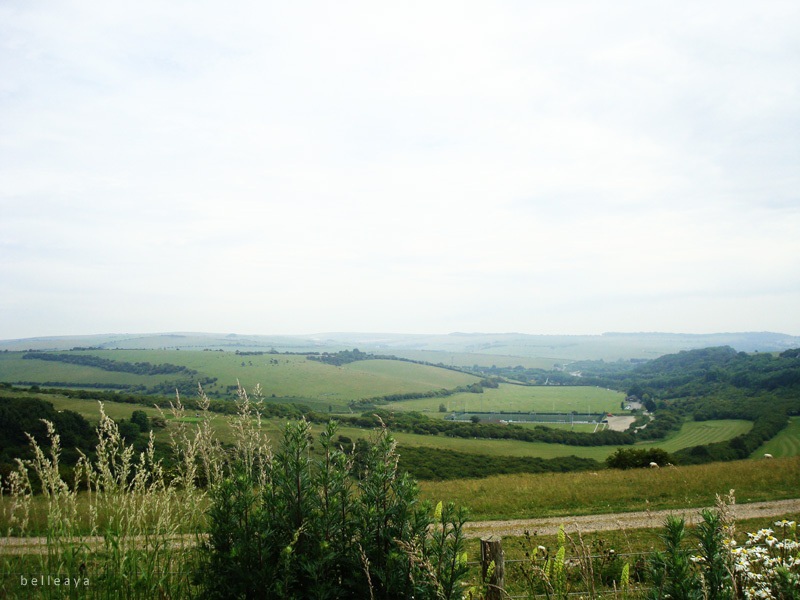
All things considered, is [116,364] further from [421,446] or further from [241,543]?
[241,543]

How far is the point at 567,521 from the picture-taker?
55.3 ft

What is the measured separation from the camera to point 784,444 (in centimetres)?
6419

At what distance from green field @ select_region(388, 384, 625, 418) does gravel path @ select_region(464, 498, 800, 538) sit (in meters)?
96.4

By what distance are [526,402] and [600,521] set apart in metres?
130

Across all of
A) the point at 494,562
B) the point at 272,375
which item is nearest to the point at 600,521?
the point at 494,562

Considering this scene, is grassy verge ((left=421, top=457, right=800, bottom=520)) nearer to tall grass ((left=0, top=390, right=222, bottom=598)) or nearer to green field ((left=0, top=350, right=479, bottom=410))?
tall grass ((left=0, top=390, right=222, bottom=598))

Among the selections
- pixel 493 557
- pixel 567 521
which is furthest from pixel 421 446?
pixel 493 557

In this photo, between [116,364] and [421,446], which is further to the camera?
[116,364]

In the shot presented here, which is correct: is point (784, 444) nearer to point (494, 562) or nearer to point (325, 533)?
point (494, 562)

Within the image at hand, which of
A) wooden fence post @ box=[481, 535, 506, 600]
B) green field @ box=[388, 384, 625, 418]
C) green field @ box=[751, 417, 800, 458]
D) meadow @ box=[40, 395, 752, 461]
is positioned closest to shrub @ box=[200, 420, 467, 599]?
wooden fence post @ box=[481, 535, 506, 600]

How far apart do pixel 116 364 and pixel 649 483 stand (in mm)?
157810

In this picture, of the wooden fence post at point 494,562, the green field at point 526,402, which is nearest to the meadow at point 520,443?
the green field at point 526,402

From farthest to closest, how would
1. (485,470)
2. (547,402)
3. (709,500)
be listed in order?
(547,402)
(485,470)
(709,500)

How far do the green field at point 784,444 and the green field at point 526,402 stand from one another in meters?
47.4
